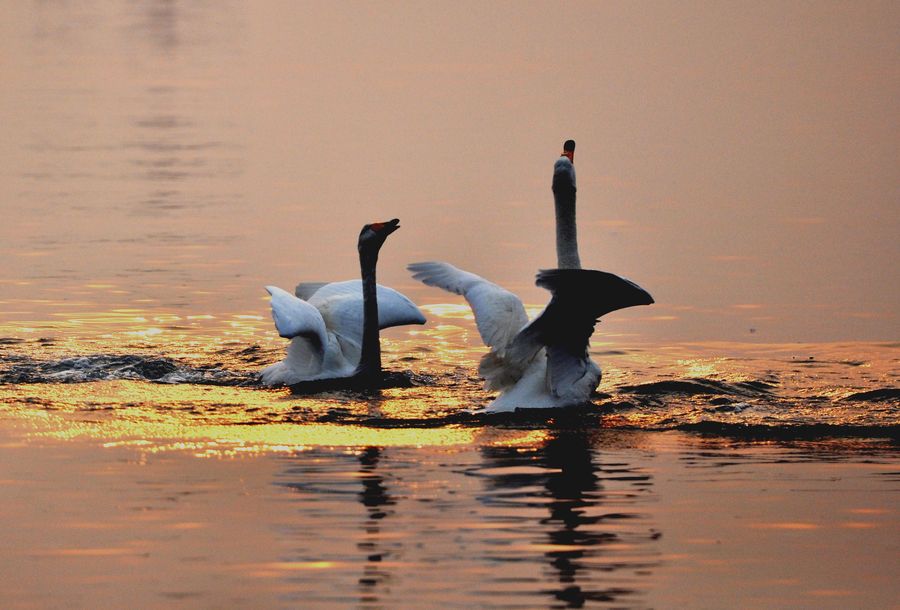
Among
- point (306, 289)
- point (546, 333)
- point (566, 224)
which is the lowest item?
point (546, 333)

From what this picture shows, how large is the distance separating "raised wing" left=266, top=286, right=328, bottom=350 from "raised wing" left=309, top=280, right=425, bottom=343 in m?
0.99

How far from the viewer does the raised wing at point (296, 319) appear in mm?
13319

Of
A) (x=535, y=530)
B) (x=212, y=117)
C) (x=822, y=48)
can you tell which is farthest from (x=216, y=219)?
(x=822, y=48)

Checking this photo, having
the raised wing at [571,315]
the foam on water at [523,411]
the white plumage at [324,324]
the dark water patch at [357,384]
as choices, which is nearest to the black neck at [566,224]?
the raised wing at [571,315]

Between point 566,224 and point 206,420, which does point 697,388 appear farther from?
point 206,420

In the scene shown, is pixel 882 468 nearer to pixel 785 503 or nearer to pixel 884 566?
pixel 785 503

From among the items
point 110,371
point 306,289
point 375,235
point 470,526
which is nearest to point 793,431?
point 470,526

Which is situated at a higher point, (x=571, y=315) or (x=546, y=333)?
(x=571, y=315)

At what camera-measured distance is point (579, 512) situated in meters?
9.80

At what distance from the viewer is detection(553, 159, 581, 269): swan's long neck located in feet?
42.5

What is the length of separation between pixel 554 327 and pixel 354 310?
10.9 ft

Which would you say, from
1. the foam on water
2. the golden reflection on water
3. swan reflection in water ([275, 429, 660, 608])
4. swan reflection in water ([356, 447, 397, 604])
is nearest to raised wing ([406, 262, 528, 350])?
the foam on water

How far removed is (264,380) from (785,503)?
5.42 m

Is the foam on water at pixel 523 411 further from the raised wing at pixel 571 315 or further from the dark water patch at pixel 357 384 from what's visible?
the raised wing at pixel 571 315
